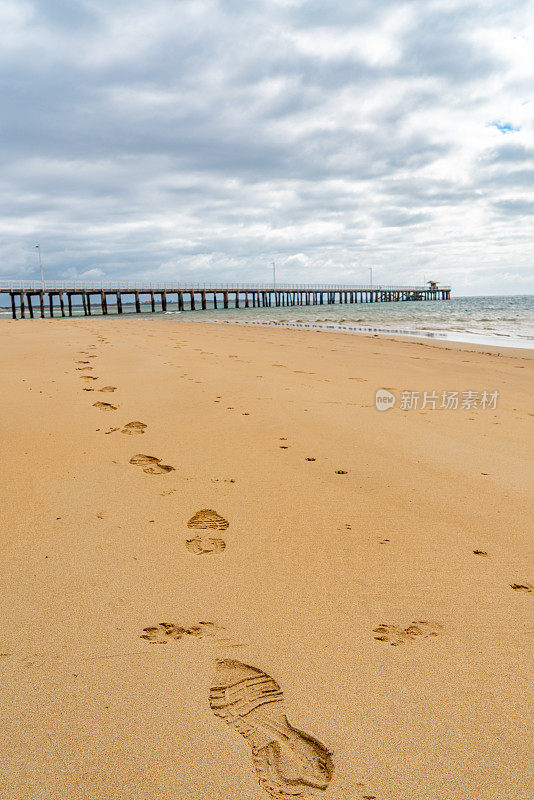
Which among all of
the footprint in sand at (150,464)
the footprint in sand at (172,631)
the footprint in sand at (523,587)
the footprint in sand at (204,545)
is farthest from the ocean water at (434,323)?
the footprint in sand at (172,631)

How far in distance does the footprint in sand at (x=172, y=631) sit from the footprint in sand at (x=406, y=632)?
0.68 m

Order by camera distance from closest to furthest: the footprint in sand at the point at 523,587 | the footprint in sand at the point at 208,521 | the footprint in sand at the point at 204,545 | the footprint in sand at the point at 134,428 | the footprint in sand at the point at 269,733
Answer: the footprint in sand at the point at 269,733 < the footprint in sand at the point at 523,587 < the footprint in sand at the point at 204,545 < the footprint in sand at the point at 208,521 < the footprint in sand at the point at 134,428

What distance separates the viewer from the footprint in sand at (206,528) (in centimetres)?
247

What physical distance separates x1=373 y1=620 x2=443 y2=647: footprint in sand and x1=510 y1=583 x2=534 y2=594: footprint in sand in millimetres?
526

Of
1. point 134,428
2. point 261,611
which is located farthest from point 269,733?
point 134,428

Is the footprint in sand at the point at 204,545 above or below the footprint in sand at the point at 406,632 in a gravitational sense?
above

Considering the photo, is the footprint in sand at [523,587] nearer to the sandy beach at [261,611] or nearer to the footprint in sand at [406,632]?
the sandy beach at [261,611]

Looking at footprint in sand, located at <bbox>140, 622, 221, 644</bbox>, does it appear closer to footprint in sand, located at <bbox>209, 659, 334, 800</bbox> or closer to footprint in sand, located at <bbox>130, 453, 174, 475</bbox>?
footprint in sand, located at <bbox>209, 659, 334, 800</bbox>

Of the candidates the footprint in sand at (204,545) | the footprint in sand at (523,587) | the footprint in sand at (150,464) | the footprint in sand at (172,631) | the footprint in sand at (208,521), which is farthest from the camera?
the footprint in sand at (150,464)

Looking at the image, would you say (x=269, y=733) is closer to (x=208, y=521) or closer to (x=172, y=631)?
(x=172, y=631)

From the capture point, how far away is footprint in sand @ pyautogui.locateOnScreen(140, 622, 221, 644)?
184 cm

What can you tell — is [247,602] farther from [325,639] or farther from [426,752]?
[426,752]

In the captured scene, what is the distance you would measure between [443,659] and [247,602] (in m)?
0.82

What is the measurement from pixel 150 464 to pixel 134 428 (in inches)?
34.8
